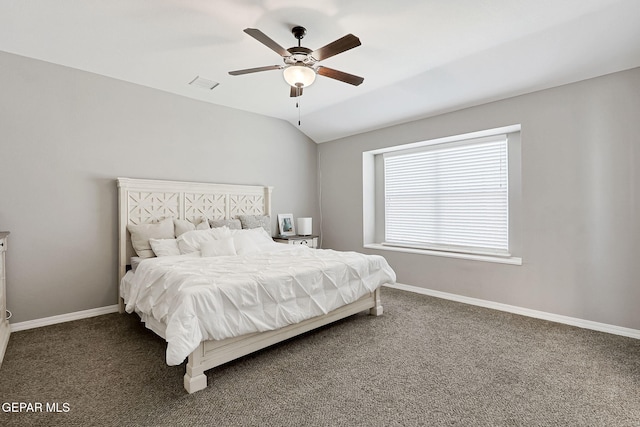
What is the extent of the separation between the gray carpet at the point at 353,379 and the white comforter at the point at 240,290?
1.04 feet

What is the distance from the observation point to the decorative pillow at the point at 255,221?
4672 millimetres

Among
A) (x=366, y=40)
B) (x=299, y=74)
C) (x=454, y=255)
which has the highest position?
(x=366, y=40)

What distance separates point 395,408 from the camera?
193cm

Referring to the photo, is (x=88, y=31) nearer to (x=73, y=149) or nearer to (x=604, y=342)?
(x=73, y=149)

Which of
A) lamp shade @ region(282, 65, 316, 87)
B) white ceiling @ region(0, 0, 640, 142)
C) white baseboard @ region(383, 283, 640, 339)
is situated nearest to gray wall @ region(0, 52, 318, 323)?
white ceiling @ region(0, 0, 640, 142)

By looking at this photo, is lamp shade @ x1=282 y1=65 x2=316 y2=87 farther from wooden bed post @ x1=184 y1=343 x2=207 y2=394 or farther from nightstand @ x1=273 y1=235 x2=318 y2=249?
nightstand @ x1=273 y1=235 x2=318 y2=249

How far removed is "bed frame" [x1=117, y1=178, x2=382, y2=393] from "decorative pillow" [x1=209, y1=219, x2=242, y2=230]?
0.58ft

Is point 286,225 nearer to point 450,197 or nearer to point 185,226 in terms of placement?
point 185,226

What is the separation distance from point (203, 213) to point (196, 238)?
2.60 ft

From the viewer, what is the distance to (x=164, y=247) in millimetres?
3568

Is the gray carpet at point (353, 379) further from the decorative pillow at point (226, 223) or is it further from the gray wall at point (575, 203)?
the decorative pillow at point (226, 223)

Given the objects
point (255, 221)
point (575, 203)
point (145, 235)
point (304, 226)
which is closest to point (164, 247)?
point (145, 235)

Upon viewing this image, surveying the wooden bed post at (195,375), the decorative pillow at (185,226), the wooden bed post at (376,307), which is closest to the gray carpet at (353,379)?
the wooden bed post at (195,375)

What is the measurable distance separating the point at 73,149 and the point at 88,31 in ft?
4.42
